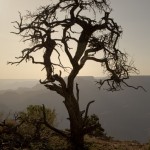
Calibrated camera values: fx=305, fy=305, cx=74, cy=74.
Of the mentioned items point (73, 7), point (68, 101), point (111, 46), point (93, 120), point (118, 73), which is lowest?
point (93, 120)

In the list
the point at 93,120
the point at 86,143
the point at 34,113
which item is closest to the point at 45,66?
the point at 86,143

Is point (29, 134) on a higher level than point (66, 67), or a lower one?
lower

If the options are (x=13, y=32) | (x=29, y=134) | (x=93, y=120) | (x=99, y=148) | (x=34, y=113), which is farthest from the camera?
(x=93, y=120)

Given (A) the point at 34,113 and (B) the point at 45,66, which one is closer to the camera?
(B) the point at 45,66

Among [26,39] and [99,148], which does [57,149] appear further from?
[26,39]

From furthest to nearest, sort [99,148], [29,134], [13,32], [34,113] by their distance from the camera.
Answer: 1. [34,113]
2. [29,134]
3. [99,148]
4. [13,32]

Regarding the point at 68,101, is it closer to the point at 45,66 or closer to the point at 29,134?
the point at 45,66

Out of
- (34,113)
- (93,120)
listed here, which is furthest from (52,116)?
(93,120)

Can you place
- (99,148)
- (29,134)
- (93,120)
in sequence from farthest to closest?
1. (93,120)
2. (29,134)
3. (99,148)

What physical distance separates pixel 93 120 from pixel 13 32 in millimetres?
22991

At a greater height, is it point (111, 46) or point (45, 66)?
point (111, 46)

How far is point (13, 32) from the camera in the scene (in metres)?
14.6

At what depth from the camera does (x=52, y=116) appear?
1082 inches

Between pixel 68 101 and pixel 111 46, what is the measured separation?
12.4ft
